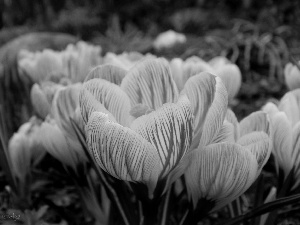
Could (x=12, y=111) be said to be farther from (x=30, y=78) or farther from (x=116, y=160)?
(x=116, y=160)

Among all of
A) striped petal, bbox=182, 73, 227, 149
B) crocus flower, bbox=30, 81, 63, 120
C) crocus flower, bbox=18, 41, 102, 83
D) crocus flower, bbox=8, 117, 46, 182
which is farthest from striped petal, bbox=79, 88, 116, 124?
crocus flower, bbox=18, 41, 102, 83

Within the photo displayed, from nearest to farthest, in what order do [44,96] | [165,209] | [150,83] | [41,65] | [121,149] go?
[121,149], [150,83], [165,209], [44,96], [41,65]

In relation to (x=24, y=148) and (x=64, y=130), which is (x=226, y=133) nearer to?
(x=64, y=130)

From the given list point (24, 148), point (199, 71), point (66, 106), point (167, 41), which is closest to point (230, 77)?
point (199, 71)

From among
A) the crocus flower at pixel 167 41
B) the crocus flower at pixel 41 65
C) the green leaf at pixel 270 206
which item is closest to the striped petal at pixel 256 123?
the green leaf at pixel 270 206

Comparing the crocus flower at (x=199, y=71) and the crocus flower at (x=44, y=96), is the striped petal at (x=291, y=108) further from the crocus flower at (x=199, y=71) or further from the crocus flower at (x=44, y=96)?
the crocus flower at (x=44, y=96)

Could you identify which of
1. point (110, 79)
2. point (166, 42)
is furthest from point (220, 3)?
point (110, 79)
